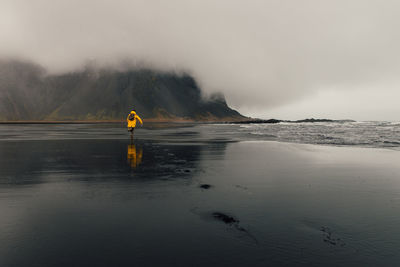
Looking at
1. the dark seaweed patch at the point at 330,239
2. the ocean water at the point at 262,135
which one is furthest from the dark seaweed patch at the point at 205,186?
the ocean water at the point at 262,135

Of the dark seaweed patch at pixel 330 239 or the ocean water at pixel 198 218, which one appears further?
the dark seaweed patch at pixel 330 239

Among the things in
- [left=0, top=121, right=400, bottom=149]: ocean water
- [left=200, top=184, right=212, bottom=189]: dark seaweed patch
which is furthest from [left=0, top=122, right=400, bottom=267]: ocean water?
[left=0, top=121, right=400, bottom=149]: ocean water

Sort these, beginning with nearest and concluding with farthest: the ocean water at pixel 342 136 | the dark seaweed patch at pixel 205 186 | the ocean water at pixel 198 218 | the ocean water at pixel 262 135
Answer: the ocean water at pixel 198 218, the dark seaweed patch at pixel 205 186, the ocean water at pixel 342 136, the ocean water at pixel 262 135

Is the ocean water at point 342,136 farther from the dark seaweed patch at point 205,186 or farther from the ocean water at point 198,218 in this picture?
the dark seaweed patch at point 205,186

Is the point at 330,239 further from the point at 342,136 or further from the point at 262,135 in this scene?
the point at 262,135

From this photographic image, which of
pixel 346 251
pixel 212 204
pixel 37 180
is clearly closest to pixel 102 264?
pixel 212 204

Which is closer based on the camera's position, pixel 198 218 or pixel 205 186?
pixel 198 218

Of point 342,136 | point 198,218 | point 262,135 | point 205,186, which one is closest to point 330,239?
point 198,218

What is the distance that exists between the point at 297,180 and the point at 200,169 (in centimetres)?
492

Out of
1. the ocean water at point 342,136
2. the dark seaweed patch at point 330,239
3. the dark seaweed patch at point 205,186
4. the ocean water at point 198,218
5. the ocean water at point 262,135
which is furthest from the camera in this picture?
the ocean water at point 262,135

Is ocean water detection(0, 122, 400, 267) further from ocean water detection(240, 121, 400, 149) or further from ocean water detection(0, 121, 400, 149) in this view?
ocean water detection(0, 121, 400, 149)

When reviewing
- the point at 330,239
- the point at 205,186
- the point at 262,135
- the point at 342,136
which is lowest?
the point at 205,186

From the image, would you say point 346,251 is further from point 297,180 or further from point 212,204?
point 297,180

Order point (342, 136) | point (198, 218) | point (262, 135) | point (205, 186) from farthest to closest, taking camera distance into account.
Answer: point (262, 135)
point (342, 136)
point (205, 186)
point (198, 218)
